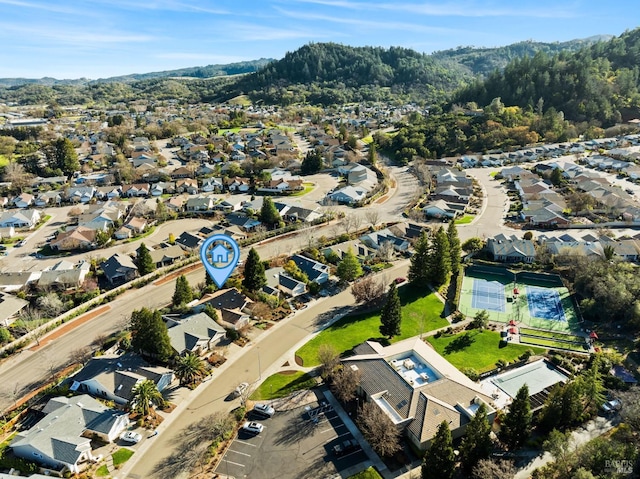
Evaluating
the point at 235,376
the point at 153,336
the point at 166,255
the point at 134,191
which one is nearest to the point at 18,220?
the point at 134,191

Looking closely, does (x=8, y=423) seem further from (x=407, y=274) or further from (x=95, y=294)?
(x=407, y=274)

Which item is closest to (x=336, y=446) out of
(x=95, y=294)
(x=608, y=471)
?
(x=608, y=471)

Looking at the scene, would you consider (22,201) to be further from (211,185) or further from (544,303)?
(544,303)

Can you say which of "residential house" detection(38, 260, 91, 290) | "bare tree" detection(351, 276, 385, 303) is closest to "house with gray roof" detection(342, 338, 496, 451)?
"bare tree" detection(351, 276, 385, 303)

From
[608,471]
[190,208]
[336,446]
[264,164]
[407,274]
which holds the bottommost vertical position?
[336,446]

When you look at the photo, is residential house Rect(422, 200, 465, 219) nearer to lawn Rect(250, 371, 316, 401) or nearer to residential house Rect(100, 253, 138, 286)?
lawn Rect(250, 371, 316, 401)

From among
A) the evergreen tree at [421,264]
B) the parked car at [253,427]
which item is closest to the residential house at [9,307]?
the parked car at [253,427]
